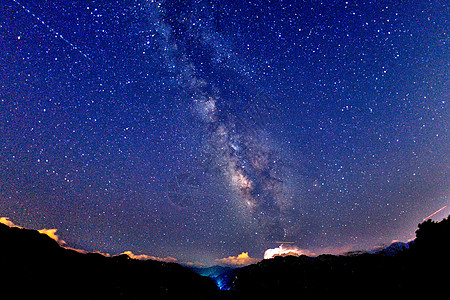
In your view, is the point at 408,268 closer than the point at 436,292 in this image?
No

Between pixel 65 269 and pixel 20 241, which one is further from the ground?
pixel 20 241

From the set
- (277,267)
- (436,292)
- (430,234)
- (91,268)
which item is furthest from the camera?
(277,267)

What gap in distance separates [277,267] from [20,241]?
59.4 meters

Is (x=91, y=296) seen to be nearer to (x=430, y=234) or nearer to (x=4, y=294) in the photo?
(x=4, y=294)

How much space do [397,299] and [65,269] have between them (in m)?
27.6

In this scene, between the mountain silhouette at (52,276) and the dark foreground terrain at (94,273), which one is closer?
the dark foreground terrain at (94,273)

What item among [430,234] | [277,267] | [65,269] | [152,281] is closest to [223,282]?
[277,267]

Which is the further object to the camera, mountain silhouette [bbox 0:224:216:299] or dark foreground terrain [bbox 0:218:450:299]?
mountain silhouette [bbox 0:224:216:299]

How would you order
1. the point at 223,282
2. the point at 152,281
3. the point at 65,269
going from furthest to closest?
the point at 223,282, the point at 152,281, the point at 65,269

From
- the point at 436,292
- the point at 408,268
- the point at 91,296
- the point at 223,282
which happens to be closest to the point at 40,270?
the point at 91,296

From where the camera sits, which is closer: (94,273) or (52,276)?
(52,276)

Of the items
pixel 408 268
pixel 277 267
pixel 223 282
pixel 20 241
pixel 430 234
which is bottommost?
pixel 223 282

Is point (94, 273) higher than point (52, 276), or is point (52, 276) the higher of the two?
point (52, 276)

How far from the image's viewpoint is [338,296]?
62.1 ft
